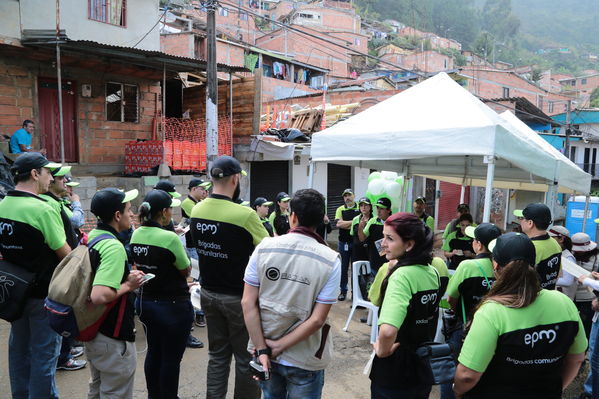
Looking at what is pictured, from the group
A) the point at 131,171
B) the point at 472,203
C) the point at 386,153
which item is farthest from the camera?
the point at 472,203

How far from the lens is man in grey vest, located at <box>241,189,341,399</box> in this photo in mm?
2248

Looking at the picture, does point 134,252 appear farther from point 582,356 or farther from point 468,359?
point 582,356

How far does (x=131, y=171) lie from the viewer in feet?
36.8

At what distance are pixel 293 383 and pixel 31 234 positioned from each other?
201cm

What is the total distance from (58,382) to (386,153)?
407cm

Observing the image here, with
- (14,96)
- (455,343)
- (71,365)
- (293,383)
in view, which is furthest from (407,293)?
(14,96)

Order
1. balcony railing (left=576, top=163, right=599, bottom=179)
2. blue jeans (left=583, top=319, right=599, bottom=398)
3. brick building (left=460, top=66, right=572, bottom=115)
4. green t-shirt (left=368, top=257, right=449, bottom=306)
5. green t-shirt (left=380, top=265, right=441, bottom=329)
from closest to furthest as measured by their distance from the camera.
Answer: green t-shirt (left=380, top=265, right=441, bottom=329), green t-shirt (left=368, top=257, right=449, bottom=306), blue jeans (left=583, top=319, right=599, bottom=398), balcony railing (left=576, top=163, right=599, bottom=179), brick building (left=460, top=66, right=572, bottom=115)

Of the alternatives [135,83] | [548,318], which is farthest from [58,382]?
[135,83]

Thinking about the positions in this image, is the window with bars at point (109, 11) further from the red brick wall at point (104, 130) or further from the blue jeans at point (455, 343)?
the blue jeans at point (455, 343)

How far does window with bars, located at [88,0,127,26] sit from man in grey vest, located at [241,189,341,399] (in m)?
11.4

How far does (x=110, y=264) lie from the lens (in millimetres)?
2496

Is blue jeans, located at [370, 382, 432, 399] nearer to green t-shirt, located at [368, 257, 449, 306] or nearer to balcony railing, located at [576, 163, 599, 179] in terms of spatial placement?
green t-shirt, located at [368, 257, 449, 306]

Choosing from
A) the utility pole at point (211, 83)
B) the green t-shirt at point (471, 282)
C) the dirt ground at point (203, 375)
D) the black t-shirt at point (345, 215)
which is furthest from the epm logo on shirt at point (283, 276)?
the utility pole at point (211, 83)

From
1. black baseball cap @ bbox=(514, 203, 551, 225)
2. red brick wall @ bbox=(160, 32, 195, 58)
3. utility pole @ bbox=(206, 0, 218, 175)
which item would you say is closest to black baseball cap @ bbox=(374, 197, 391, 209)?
black baseball cap @ bbox=(514, 203, 551, 225)
